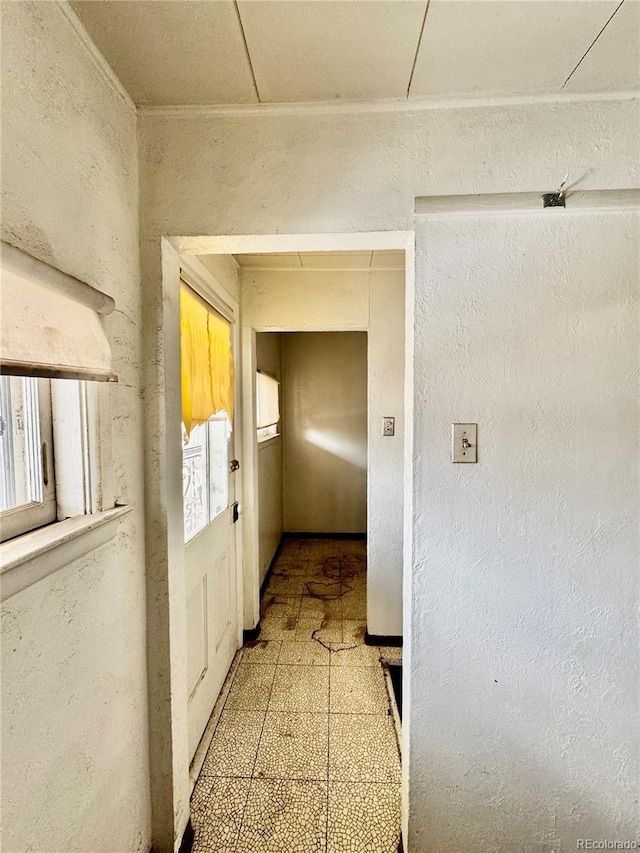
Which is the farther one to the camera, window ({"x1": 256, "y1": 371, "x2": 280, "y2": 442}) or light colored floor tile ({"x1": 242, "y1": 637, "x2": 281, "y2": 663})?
window ({"x1": 256, "y1": 371, "x2": 280, "y2": 442})

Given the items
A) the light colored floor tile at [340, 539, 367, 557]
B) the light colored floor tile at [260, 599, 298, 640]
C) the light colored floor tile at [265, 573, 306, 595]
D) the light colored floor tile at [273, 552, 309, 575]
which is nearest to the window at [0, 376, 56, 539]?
the light colored floor tile at [260, 599, 298, 640]

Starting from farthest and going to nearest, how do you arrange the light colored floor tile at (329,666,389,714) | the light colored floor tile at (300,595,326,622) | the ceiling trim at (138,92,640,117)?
the light colored floor tile at (300,595,326,622), the light colored floor tile at (329,666,389,714), the ceiling trim at (138,92,640,117)

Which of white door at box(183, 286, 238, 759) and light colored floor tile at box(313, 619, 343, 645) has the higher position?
white door at box(183, 286, 238, 759)

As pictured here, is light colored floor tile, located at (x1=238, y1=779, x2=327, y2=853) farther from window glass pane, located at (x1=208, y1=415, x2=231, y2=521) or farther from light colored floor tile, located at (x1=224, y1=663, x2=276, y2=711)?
window glass pane, located at (x1=208, y1=415, x2=231, y2=521)

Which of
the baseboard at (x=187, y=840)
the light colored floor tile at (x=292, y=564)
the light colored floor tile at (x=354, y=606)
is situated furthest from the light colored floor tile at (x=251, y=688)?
the light colored floor tile at (x=292, y=564)

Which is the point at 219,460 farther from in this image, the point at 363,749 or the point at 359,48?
the point at 359,48

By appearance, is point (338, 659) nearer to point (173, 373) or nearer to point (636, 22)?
point (173, 373)

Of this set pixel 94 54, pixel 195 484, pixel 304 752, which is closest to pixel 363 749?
pixel 304 752

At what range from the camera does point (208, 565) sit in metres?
1.69

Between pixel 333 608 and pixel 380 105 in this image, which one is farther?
pixel 333 608

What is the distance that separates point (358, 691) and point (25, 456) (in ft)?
6.35

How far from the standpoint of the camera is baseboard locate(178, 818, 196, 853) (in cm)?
118

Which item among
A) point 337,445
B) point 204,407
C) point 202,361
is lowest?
point 337,445

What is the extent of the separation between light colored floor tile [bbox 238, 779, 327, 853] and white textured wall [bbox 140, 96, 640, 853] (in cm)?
37
